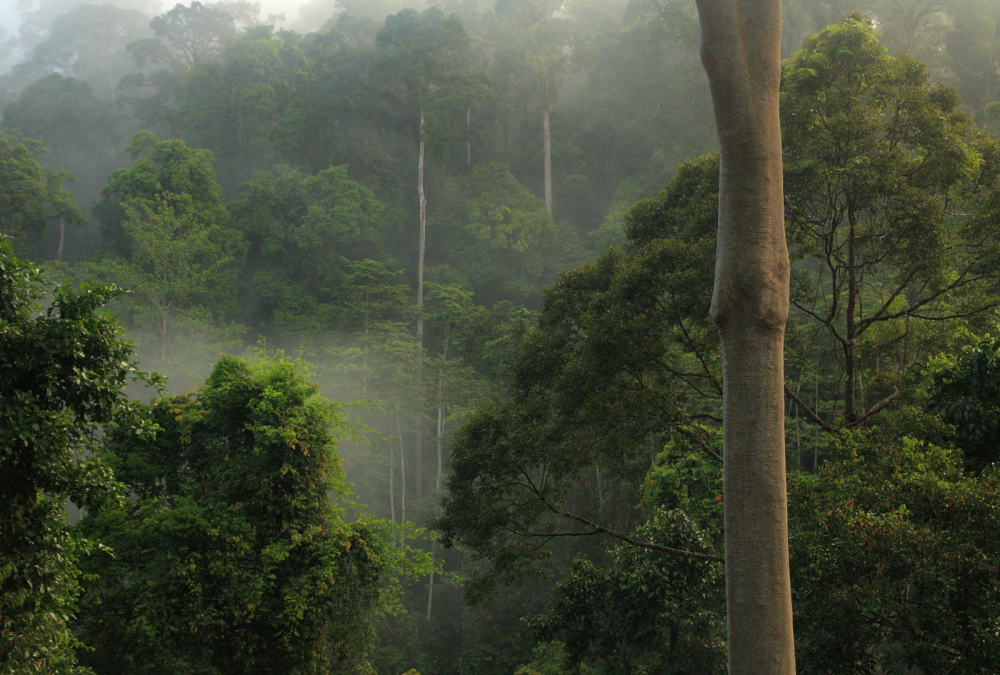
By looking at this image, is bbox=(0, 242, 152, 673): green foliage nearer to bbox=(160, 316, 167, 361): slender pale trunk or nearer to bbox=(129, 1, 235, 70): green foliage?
bbox=(160, 316, 167, 361): slender pale trunk

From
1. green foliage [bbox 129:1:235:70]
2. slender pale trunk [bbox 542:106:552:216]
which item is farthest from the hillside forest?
green foliage [bbox 129:1:235:70]

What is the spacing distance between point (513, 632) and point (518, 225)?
16577 mm

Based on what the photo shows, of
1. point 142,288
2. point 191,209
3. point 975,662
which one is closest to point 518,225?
point 191,209

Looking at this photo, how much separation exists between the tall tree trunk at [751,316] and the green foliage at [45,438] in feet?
15.3

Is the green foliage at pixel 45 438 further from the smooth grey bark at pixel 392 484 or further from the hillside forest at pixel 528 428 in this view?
the smooth grey bark at pixel 392 484

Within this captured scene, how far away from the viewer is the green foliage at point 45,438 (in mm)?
4754

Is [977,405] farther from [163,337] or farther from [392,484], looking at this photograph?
[163,337]

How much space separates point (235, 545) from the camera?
31.9 ft

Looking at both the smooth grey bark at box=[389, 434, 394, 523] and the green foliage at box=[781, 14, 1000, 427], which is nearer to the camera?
the green foliage at box=[781, 14, 1000, 427]

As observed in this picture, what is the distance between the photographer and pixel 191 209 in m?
24.8

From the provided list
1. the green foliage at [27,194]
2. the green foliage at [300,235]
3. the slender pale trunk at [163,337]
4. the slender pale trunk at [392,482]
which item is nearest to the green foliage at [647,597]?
the slender pale trunk at [392,482]

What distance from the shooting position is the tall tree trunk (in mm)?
3068

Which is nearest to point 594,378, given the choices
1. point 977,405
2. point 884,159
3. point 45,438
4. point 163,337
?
point 977,405

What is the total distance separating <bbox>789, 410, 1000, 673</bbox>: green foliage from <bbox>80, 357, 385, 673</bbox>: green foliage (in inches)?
273
